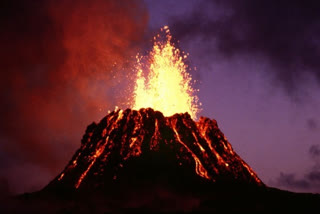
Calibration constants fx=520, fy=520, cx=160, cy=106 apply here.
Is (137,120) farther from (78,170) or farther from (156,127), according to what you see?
(78,170)

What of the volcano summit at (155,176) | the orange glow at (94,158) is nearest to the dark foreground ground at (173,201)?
the volcano summit at (155,176)

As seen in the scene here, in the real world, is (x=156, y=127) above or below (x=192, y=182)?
above

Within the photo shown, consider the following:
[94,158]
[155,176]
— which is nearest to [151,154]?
[155,176]

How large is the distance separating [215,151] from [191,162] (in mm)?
10449

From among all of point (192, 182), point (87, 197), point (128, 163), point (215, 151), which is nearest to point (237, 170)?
point (215, 151)

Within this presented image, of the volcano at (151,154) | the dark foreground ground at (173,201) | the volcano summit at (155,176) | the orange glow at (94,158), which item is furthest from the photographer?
the orange glow at (94,158)

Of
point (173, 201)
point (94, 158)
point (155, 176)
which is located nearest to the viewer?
point (173, 201)

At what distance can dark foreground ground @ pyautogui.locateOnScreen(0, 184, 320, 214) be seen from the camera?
91.1 metres

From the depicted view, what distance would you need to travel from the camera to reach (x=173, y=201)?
94500 millimetres

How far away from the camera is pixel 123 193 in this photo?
9612cm

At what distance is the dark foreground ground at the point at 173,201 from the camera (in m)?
91.1

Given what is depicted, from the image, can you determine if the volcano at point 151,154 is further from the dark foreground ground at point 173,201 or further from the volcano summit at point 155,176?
the dark foreground ground at point 173,201

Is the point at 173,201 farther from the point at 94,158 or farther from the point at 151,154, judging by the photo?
the point at 94,158

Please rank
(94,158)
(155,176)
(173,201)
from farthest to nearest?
(94,158) → (155,176) → (173,201)
